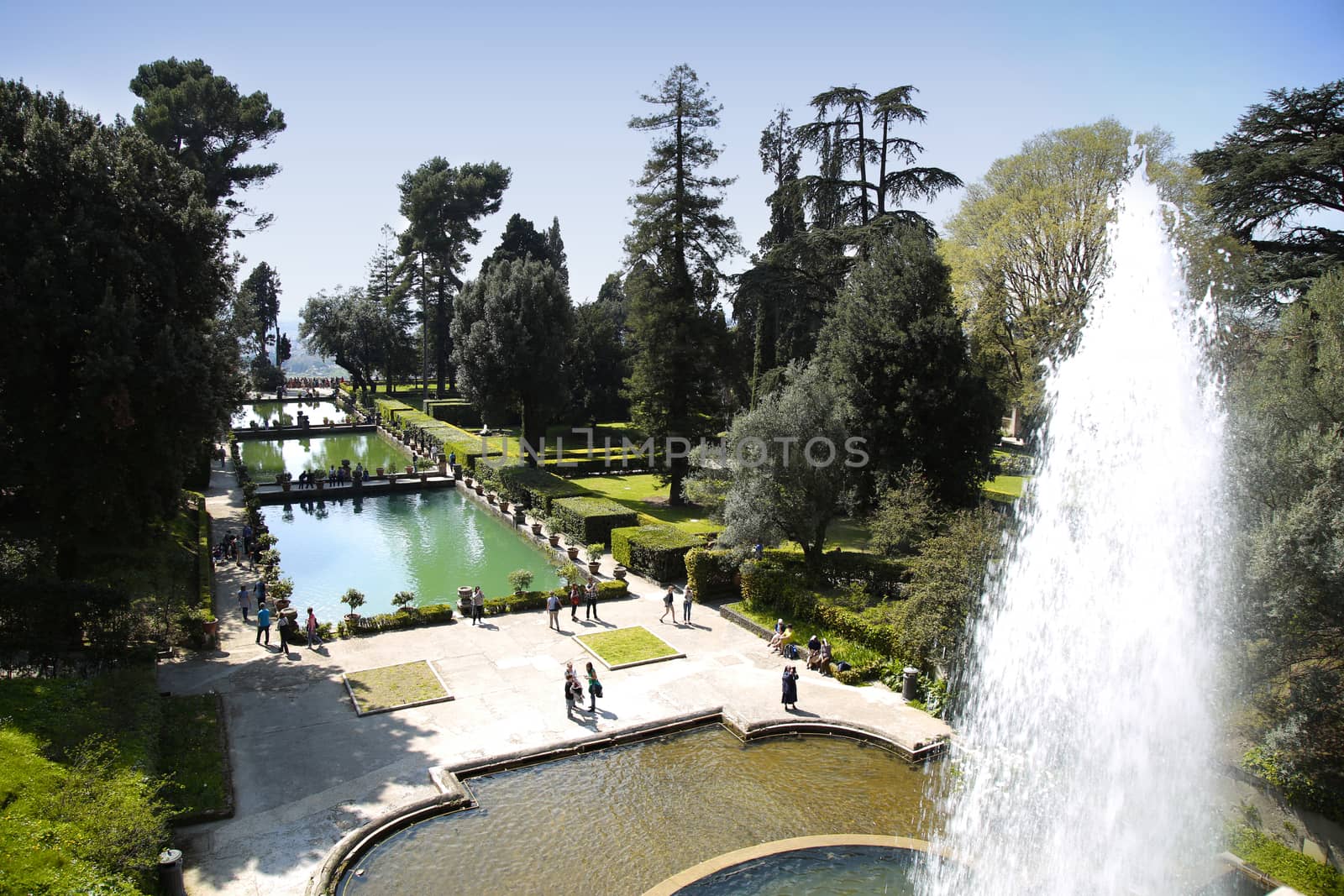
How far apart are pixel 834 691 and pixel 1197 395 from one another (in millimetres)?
9258

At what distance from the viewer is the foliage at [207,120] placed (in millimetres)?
40875

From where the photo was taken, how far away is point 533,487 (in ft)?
114

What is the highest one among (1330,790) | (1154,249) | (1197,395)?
(1154,249)

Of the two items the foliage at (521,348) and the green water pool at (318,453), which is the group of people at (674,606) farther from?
the green water pool at (318,453)

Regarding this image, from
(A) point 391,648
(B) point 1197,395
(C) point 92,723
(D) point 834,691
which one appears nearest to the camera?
(C) point 92,723

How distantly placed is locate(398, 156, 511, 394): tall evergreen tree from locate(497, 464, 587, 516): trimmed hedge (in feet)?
120

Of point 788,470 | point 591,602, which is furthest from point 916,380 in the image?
point 591,602

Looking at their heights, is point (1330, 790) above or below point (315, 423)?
below

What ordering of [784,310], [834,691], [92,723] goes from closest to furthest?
[92,723], [834,691], [784,310]

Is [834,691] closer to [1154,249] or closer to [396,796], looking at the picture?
[396,796]

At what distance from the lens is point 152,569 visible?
22.9 meters

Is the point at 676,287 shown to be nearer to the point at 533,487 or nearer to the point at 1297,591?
the point at 533,487

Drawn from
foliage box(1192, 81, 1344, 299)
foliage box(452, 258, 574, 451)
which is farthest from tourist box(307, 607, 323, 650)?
foliage box(1192, 81, 1344, 299)

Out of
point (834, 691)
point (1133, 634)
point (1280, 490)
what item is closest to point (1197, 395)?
point (1280, 490)
